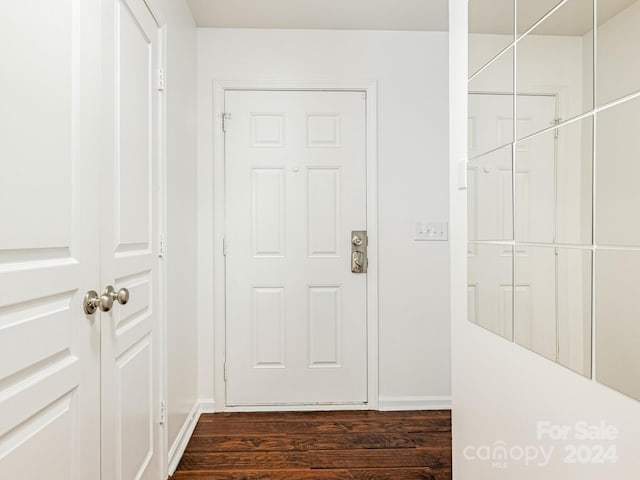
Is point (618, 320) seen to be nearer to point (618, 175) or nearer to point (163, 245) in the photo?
point (618, 175)

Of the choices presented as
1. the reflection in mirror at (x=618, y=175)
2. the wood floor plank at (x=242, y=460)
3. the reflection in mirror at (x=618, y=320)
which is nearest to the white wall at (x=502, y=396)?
the reflection in mirror at (x=618, y=320)

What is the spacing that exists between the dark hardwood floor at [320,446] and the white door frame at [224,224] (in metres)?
0.16

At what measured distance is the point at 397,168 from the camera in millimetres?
2719

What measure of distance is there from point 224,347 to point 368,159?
1.50 m

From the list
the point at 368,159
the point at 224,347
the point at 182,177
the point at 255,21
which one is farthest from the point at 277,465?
the point at 255,21

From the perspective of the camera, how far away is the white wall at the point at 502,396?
2.77 feet

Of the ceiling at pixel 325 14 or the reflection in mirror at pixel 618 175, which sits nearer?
the reflection in mirror at pixel 618 175

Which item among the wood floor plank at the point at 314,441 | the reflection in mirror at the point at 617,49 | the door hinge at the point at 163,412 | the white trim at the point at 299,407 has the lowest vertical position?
the wood floor plank at the point at 314,441

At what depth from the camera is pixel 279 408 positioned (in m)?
2.70

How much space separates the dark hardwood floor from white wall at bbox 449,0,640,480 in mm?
539

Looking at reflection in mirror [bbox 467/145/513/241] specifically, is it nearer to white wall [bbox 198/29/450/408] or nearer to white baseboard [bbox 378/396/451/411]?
white wall [bbox 198/29/450/408]

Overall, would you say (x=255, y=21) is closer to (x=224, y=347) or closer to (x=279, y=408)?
(x=224, y=347)

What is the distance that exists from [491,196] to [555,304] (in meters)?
0.43

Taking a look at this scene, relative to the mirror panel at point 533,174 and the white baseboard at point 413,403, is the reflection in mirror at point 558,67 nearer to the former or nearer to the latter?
A: the mirror panel at point 533,174
